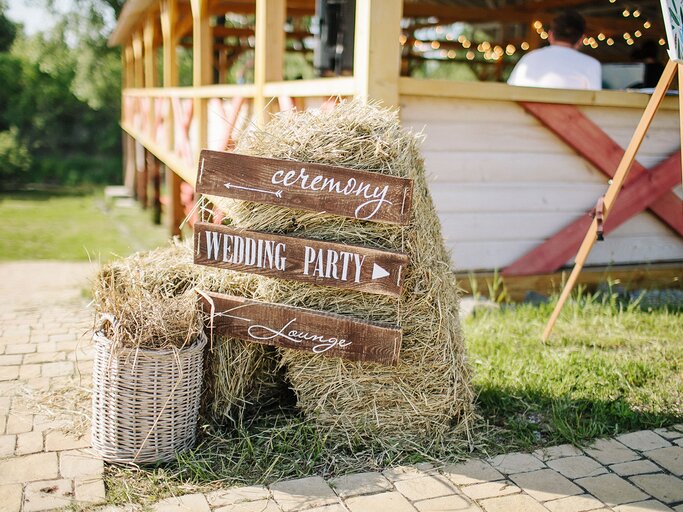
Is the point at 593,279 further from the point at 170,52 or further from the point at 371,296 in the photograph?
the point at 170,52

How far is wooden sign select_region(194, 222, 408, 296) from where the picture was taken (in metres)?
2.99

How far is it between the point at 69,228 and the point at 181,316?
1155cm

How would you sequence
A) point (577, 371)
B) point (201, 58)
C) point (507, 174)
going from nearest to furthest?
point (577, 371) < point (507, 174) < point (201, 58)

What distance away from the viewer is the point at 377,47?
4.41 meters

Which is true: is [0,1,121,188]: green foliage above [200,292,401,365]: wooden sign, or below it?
above

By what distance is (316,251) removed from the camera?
10.00ft

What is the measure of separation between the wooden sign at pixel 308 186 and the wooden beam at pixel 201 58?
4.19m

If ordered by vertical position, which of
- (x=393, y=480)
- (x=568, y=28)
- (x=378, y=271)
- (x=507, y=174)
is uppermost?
(x=568, y=28)

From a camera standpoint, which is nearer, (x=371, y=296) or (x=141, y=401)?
(x=141, y=401)

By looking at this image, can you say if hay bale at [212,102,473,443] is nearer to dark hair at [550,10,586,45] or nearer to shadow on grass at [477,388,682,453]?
shadow on grass at [477,388,682,453]

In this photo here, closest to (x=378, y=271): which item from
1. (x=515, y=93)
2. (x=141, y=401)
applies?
(x=141, y=401)

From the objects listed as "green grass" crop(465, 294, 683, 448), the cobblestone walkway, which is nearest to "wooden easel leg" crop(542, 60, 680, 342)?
"green grass" crop(465, 294, 683, 448)

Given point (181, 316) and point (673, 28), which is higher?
point (673, 28)

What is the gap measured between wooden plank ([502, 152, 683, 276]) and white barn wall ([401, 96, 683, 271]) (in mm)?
77
